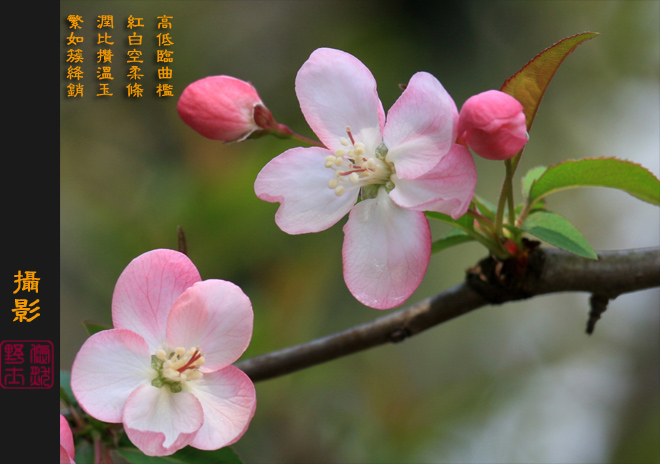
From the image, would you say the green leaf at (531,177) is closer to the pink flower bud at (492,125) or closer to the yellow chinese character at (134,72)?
the pink flower bud at (492,125)

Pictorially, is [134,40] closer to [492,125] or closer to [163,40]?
[163,40]

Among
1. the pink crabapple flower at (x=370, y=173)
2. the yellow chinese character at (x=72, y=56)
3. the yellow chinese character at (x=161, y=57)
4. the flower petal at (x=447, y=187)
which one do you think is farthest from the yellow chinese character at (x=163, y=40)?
the flower petal at (x=447, y=187)

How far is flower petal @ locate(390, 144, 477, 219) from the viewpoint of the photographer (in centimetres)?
55

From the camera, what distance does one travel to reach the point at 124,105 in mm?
2475

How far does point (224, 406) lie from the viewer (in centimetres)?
60

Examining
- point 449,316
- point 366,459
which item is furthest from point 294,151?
point 366,459

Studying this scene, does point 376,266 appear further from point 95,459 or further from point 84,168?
point 84,168

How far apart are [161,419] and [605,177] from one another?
0.55 m

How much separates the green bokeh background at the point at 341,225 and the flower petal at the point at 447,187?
1.26 meters

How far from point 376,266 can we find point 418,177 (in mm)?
93

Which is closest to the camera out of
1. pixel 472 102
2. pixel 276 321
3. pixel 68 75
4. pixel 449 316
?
pixel 472 102

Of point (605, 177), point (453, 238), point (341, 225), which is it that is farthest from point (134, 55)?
point (605, 177)

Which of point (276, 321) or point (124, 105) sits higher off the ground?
point (124, 105)
